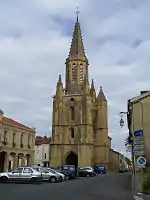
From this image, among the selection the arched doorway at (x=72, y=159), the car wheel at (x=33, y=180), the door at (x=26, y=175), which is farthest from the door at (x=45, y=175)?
the arched doorway at (x=72, y=159)

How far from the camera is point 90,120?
8162cm

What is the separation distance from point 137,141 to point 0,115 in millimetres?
30978

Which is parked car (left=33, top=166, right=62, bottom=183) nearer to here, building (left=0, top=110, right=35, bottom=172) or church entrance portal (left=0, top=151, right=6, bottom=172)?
building (left=0, top=110, right=35, bottom=172)

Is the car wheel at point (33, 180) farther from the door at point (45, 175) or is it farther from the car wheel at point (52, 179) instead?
the car wheel at point (52, 179)

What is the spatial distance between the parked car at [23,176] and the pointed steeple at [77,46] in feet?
206

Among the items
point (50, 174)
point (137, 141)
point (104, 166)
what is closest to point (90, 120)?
point (104, 166)

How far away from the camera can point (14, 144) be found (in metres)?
50.2

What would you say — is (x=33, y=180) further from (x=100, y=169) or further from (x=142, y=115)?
(x=100, y=169)

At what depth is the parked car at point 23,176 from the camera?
31.8 m

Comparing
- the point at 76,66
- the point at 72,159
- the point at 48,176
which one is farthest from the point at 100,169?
the point at 48,176

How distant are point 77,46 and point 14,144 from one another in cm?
5038

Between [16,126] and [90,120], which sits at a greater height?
[90,120]

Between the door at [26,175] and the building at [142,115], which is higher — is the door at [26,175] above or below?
below

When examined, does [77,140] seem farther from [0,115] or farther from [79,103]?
[0,115]
